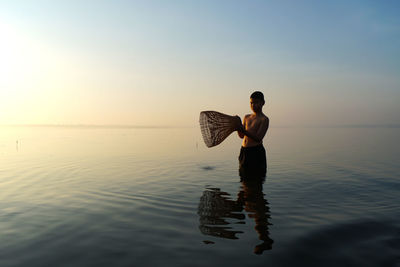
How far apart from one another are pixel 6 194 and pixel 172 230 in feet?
21.0

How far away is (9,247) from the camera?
4.42 m

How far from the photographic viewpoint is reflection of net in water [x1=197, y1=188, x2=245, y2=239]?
5.08 metres

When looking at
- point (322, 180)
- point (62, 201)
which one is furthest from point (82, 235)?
point (322, 180)

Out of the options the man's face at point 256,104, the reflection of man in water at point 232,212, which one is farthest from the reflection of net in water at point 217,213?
the man's face at point 256,104

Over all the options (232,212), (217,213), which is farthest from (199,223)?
(232,212)

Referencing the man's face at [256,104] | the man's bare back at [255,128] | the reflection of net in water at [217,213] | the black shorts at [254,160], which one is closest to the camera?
the reflection of net in water at [217,213]

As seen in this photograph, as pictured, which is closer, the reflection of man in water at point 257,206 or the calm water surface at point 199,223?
the calm water surface at point 199,223

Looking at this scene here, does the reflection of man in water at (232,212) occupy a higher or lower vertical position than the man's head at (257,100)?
lower

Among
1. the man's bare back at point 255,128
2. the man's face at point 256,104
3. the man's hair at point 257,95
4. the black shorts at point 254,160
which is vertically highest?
the man's hair at point 257,95

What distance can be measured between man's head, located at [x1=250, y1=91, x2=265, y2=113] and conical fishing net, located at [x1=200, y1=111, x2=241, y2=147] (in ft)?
3.06

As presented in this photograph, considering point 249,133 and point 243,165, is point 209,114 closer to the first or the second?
point 249,133

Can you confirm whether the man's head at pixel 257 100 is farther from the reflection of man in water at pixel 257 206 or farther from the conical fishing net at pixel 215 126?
the reflection of man in water at pixel 257 206

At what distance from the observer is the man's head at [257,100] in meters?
7.89

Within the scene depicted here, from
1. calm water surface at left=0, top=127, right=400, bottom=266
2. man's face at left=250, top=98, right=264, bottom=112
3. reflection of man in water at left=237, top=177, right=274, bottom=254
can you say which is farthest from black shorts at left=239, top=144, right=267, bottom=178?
man's face at left=250, top=98, right=264, bottom=112
